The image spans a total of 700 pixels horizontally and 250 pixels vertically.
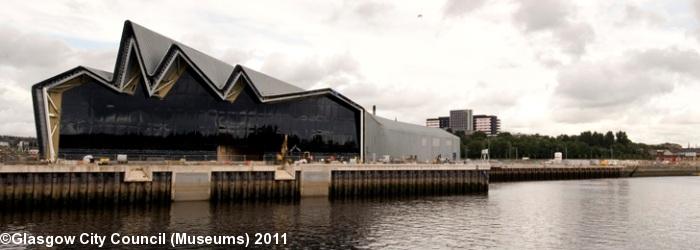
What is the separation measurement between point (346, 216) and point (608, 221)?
22858 mm

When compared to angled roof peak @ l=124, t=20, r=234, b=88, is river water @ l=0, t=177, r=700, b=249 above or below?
below

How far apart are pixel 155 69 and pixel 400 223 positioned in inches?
1504

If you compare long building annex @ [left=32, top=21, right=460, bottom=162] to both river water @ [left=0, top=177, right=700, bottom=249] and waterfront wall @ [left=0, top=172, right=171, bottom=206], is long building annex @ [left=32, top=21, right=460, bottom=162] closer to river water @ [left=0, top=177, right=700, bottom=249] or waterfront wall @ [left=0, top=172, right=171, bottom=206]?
waterfront wall @ [left=0, top=172, right=171, bottom=206]

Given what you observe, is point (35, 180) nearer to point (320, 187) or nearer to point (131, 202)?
point (131, 202)

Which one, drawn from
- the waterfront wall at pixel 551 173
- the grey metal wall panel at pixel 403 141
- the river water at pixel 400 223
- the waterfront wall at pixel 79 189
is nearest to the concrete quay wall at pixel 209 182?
the waterfront wall at pixel 79 189

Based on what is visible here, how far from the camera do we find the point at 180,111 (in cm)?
7025

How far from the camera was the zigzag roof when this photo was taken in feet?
221

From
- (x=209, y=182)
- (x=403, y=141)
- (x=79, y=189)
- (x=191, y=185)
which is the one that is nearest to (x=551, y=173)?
(x=403, y=141)

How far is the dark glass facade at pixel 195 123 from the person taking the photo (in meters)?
→ 66.6

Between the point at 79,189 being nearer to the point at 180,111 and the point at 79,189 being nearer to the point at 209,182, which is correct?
the point at 209,182

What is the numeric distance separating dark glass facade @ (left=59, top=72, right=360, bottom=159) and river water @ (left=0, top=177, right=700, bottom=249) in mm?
15544

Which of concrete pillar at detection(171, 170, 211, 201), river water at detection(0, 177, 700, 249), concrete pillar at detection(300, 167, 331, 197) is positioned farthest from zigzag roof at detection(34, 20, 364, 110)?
river water at detection(0, 177, 700, 249)

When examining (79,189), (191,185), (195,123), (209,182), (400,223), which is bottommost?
(400,223)

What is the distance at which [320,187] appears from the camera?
6425 centimetres
